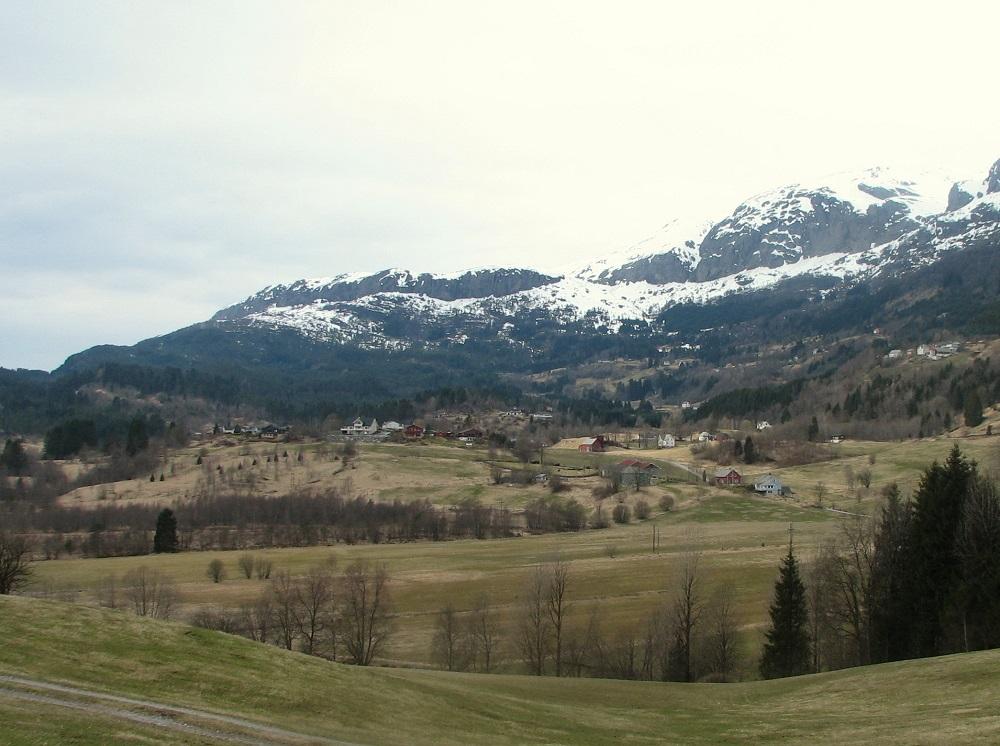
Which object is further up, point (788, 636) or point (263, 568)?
point (788, 636)

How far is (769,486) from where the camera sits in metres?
171

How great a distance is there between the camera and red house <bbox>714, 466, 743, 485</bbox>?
7229 inches

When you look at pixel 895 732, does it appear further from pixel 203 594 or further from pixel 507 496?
pixel 507 496

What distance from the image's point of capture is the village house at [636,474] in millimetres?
179000

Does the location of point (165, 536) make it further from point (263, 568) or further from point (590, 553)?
point (590, 553)

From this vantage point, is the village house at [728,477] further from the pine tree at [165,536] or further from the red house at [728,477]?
the pine tree at [165,536]

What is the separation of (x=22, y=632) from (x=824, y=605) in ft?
182

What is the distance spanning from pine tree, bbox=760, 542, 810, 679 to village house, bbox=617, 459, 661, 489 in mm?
117528

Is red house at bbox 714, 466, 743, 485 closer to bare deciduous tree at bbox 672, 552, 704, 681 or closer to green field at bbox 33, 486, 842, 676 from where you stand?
green field at bbox 33, 486, 842, 676

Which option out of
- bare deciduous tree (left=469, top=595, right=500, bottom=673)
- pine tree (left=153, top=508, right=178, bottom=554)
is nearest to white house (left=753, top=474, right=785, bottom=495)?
bare deciduous tree (left=469, top=595, right=500, bottom=673)

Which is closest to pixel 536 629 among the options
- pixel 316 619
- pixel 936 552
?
pixel 316 619

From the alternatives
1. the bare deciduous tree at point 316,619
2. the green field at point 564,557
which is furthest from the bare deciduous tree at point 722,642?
the bare deciduous tree at point 316,619

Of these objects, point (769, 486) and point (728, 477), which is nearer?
point (769, 486)

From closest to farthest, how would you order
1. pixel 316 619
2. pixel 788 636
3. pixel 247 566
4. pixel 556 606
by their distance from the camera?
1. pixel 788 636
2. pixel 556 606
3. pixel 316 619
4. pixel 247 566
